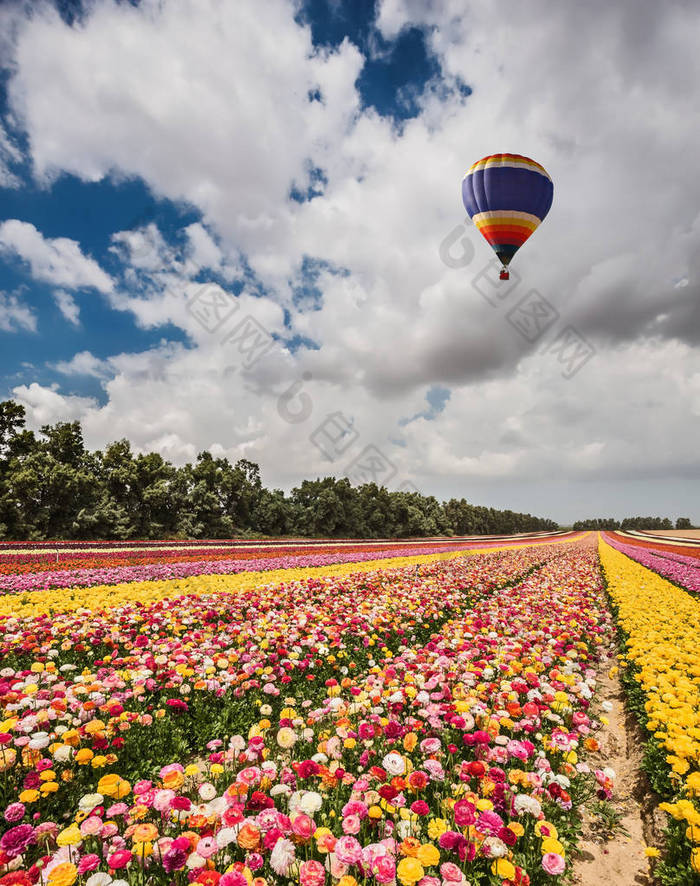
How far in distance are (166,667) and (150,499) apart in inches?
1626

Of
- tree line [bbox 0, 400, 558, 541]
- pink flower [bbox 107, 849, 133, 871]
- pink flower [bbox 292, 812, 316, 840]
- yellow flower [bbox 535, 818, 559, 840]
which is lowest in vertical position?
yellow flower [bbox 535, 818, 559, 840]

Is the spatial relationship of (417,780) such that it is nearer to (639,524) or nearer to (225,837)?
(225,837)

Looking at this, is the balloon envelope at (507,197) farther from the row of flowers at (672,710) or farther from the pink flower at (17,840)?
the pink flower at (17,840)

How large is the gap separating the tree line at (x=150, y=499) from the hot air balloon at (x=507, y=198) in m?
35.6

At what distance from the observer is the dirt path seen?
9.29ft

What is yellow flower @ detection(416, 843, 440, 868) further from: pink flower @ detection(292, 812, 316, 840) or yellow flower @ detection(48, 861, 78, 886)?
yellow flower @ detection(48, 861, 78, 886)

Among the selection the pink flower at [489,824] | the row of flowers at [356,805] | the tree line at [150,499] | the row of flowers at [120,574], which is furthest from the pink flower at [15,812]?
the tree line at [150,499]

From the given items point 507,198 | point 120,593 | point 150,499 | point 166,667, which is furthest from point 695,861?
point 150,499

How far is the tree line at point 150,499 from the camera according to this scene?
3466 cm

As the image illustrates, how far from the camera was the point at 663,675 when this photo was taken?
450 centimetres

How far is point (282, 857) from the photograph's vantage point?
2070 millimetres

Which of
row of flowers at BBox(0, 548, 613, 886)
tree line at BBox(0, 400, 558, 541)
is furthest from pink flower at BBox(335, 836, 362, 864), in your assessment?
tree line at BBox(0, 400, 558, 541)

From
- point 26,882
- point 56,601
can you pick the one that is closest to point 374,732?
point 26,882

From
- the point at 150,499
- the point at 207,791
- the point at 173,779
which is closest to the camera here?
the point at 173,779
